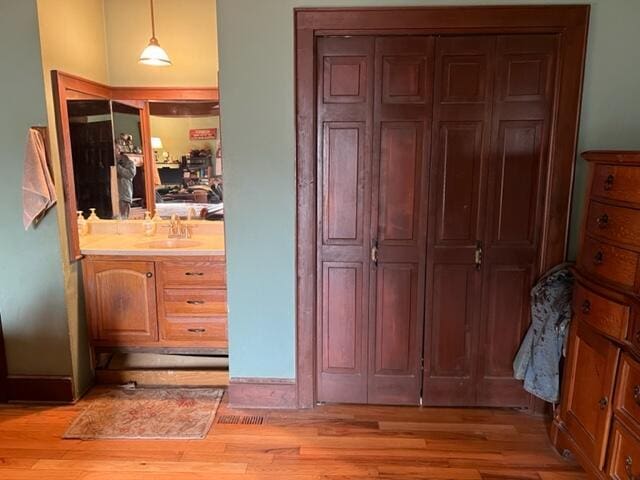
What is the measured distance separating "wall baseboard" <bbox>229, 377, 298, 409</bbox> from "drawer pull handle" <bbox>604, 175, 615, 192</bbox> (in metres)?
1.87

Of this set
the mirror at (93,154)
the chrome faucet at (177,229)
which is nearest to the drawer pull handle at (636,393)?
the chrome faucet at (177,229)

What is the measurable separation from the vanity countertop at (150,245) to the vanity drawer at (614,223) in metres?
2.03

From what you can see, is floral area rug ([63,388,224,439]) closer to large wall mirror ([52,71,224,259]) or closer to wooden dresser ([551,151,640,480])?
large wall mirror ([52,71,224,259])

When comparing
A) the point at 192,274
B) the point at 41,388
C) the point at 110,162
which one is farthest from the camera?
the point at 110,162

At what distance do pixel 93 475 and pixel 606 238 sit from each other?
2513 millimetres

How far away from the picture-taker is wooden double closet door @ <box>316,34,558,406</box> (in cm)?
239

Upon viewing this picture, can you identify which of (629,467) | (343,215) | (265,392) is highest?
(343,215)

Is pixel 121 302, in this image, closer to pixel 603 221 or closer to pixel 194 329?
pixel 194 329

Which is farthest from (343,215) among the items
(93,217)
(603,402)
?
(93,217)

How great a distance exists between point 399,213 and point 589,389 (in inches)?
47.5

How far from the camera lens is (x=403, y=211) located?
2.52m

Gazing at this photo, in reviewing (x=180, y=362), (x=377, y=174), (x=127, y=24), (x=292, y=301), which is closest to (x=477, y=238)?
(x=377, y=174)

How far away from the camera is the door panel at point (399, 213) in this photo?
2.40 meters

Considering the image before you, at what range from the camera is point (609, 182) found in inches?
74.9
